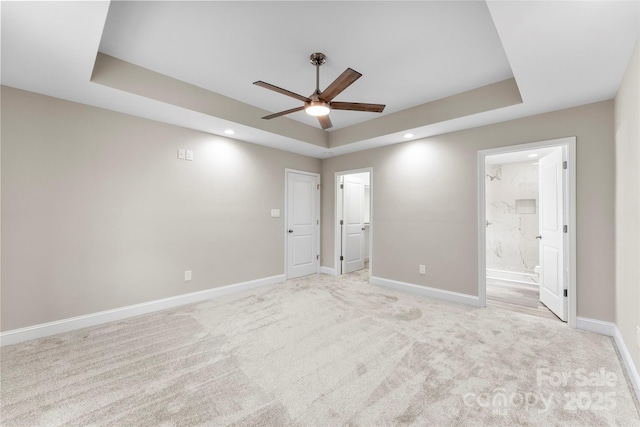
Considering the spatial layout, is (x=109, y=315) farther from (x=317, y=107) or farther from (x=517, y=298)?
(x=517, y=298)

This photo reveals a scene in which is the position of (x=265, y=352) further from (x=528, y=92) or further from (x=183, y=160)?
(x=528, y=92)

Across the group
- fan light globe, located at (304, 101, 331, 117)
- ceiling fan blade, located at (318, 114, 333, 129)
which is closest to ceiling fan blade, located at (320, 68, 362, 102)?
fan light globe, located at (304, 101, 331, 117)

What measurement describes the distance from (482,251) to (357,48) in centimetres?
291

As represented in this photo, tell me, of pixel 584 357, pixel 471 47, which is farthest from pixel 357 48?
pixel 584 357

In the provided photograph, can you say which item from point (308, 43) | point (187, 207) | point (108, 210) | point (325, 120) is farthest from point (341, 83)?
point (108, 210)

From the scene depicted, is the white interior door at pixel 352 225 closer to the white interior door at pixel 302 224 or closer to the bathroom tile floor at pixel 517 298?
the white interior door at pixel 302 224

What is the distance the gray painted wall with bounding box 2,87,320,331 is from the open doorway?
6.04 feet

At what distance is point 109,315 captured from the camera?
2.93m

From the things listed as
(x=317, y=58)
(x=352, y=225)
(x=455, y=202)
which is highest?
(x=317, y=58)

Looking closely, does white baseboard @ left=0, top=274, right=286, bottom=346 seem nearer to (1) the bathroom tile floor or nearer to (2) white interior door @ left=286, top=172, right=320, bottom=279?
(2) white interior door @ left=286, top=172, right=320, bottom=279

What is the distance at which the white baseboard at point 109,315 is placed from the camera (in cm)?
245

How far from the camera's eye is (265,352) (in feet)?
7.58

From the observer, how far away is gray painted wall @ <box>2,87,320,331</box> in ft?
8.16

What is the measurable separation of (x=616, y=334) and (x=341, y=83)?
3.47 metres
